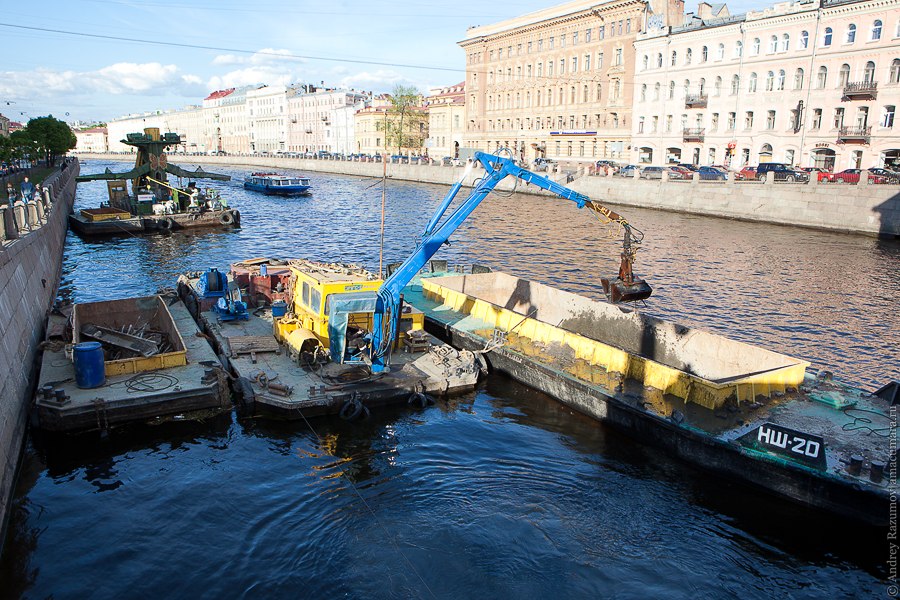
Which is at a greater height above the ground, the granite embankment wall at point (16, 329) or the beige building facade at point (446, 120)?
the beige building facade at point (446, 120)

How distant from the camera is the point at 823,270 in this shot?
105 feet

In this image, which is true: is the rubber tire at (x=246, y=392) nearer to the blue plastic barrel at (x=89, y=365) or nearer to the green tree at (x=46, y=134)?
the blue plastic barrel at (x=89, y=365)

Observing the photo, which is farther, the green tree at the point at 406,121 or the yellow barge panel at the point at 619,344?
the green tree at the point at 406,121

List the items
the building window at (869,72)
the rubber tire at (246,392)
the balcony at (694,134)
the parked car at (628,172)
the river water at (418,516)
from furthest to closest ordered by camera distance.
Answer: the balcony at (694,134) → the parked car at (628,172) → the building window at (869,72) → the rubber tire at (246,392) → the river water at (418,516)

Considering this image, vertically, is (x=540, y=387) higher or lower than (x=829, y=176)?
lower

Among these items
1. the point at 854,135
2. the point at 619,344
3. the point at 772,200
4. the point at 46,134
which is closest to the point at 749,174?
the point at 772,200

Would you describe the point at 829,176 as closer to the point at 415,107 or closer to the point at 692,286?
the point at 692,286

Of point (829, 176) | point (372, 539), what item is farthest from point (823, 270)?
point (372, 539)

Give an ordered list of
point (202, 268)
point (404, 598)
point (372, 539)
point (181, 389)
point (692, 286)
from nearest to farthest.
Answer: point (404, 598) < point (372, 539) < point (181, 389) < point (692, 286) < point (202, 268)

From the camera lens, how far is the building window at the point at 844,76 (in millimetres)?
50375

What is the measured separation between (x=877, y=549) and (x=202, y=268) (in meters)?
32.9

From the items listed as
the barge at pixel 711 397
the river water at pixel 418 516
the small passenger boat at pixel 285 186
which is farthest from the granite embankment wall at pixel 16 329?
the small passenger boat at pixel 285 186

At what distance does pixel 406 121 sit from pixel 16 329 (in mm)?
112026

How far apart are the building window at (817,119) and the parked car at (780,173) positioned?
23.3ft
